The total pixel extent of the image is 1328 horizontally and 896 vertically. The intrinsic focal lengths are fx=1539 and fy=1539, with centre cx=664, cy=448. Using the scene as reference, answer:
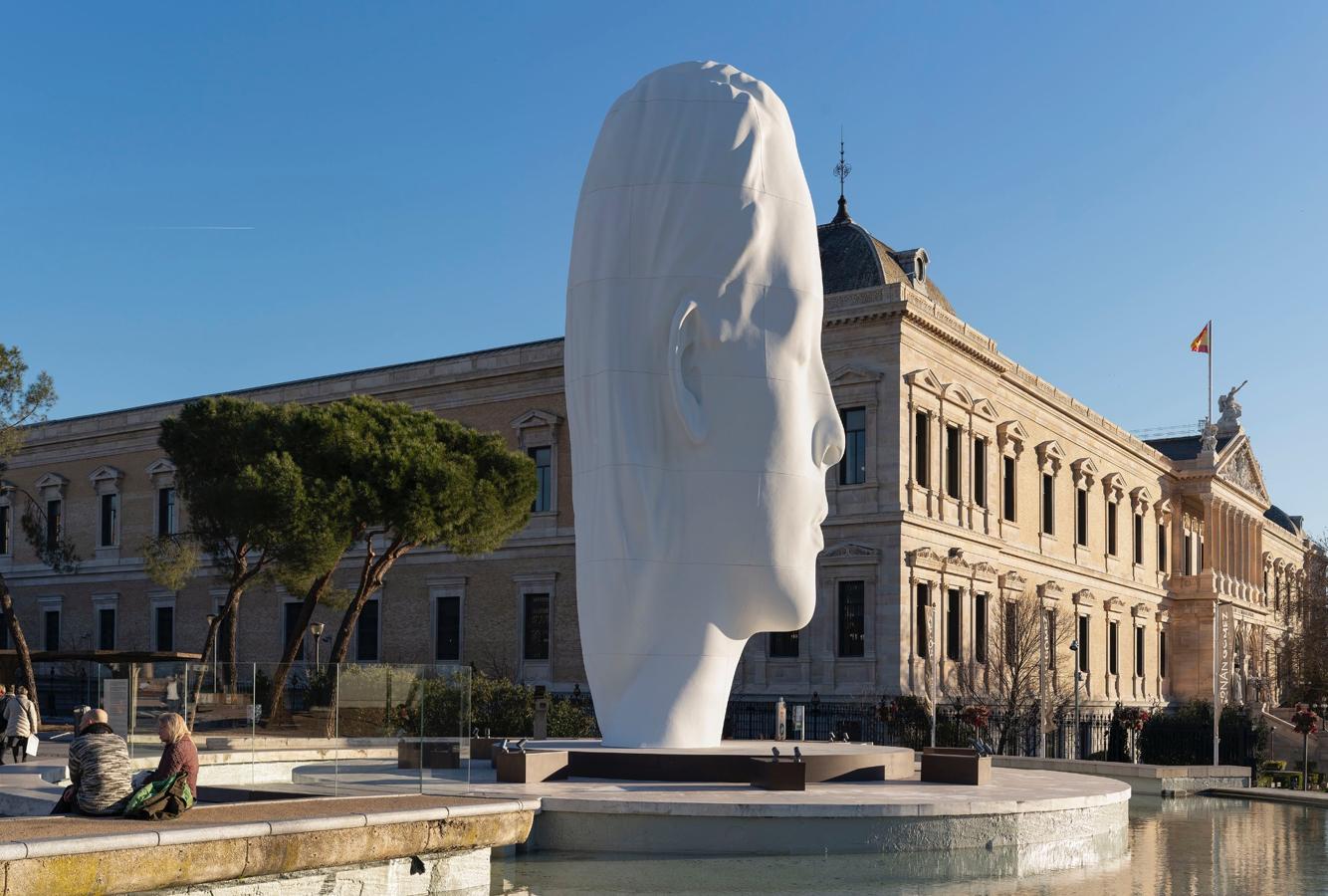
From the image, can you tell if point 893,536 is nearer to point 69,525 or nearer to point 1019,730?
point 1019,730

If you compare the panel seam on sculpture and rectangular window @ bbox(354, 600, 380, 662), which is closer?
the panel seam on sculpture

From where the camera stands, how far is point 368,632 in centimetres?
4397

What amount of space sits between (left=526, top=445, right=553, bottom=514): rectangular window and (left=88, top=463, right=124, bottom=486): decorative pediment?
55.2 feet

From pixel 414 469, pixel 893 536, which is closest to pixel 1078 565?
pixel 893 536

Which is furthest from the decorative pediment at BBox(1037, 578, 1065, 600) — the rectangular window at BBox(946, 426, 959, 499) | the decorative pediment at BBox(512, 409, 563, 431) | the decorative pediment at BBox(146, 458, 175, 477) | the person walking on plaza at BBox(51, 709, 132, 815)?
the person walking on plaza at BBox(51, 709, 132, 815)

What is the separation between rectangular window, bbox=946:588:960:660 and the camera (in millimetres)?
36812

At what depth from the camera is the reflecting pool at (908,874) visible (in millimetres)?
11055

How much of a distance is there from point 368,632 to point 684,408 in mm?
30329

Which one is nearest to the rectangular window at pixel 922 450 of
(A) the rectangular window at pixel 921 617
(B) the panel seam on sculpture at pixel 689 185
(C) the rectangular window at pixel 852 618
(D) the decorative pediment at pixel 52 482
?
(A) the rectangular window at pixel 921 617

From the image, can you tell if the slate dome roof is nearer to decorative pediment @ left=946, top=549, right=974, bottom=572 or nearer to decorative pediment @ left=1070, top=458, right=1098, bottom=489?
decorative pediment @ left=946, top=549, right=974, bottom=572

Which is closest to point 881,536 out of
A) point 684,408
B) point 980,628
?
point 980,628

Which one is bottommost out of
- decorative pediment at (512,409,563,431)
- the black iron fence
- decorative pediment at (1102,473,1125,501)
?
the black iron fence

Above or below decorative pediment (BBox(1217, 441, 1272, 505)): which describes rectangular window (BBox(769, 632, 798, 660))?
below

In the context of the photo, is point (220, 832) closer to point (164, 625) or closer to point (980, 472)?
point (980, 472)
